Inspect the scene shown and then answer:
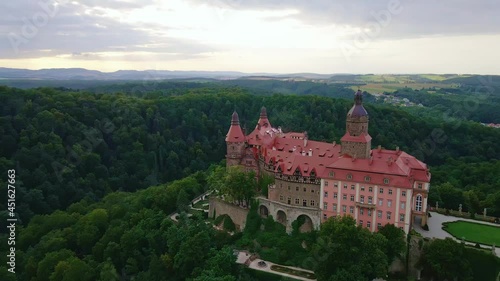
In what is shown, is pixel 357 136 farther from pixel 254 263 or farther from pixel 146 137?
pixel 146 137

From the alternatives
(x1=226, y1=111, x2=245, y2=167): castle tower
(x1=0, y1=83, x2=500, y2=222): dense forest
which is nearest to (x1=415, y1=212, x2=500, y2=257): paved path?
(x1=0, y1=83, x2=500, y2=222): dense forest

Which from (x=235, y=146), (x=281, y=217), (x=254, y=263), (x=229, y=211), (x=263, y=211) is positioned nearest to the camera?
(x=254, y=263)

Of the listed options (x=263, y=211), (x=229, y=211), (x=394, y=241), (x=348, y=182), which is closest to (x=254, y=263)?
(x=263, y=211)

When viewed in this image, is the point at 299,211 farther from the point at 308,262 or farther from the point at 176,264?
the point at 176,264

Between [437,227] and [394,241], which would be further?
[437,227]

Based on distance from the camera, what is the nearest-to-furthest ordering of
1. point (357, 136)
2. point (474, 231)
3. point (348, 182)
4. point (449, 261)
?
point (449, 261), point (474, 231), point (348, 182), point (357, 136)

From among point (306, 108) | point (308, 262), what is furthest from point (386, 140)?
point (308, 262)

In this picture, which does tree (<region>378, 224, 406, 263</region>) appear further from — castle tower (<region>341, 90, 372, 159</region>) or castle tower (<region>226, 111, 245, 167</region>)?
castle tower (<region>226, 111, 245, 167</region>)

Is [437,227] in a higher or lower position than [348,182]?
lower
